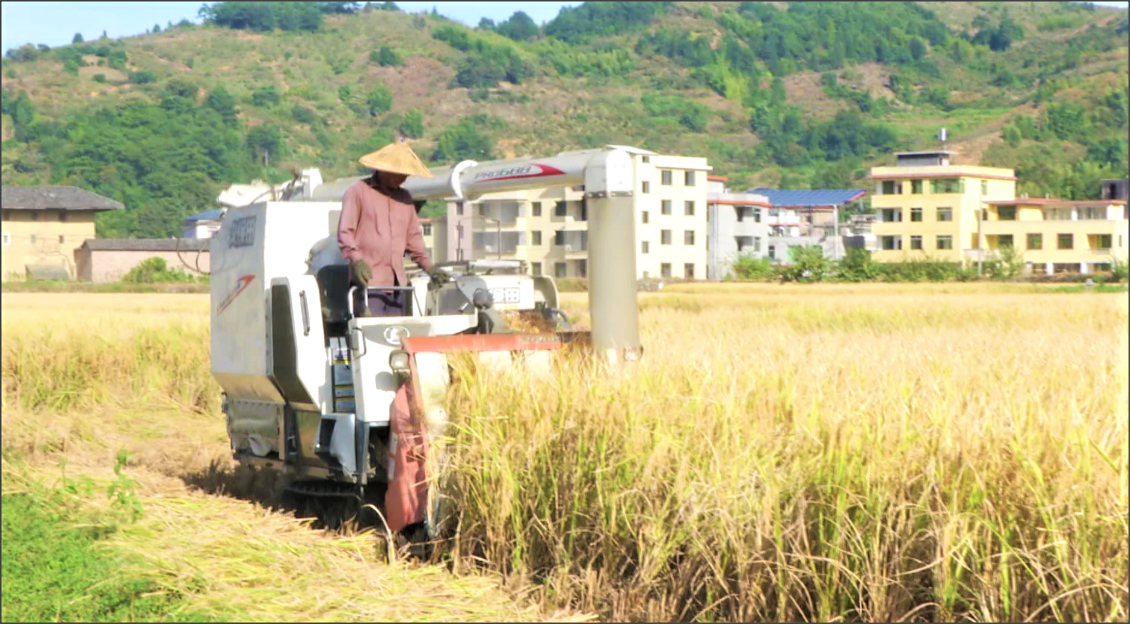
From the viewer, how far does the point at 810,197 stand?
94250 mm

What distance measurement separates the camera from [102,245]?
46.9 meters

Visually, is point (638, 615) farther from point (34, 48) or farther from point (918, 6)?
point (918, 6)

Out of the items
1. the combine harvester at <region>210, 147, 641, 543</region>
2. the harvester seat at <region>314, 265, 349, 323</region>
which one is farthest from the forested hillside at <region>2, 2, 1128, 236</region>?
the harvester seat at <region>314, 265, 349, 323</region>

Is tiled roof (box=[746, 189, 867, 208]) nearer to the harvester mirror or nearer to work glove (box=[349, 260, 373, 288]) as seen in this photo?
work glove (box=[349, 260, 373, 288])

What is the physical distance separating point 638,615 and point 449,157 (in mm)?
43110

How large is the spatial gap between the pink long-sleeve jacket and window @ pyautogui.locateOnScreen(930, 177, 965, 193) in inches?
3282

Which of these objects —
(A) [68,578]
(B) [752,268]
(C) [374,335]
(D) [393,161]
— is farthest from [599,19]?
(A) [68,578]

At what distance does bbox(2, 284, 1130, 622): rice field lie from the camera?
5.75 meters

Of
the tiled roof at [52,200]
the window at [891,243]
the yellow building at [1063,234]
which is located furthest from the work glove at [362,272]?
the window at [891,243]

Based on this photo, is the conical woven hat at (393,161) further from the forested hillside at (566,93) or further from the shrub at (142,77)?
the shrub at (142,77)

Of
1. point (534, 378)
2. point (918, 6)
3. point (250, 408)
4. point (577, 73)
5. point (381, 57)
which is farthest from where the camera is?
point (918, 6)

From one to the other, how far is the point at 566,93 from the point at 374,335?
64.5 m

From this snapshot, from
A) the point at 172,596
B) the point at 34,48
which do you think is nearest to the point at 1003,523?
the point at 172,596

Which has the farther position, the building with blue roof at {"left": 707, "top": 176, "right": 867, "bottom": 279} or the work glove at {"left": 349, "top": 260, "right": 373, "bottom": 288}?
the building with blue roof at {"left": 707, "top": 176, "right": 867, "bottom": 279}
